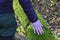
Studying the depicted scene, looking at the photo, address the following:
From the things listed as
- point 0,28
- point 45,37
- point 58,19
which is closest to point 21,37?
point 45,37

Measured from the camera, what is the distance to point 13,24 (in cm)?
336

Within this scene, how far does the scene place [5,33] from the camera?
3.30m

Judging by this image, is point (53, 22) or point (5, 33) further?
point (53, 22)

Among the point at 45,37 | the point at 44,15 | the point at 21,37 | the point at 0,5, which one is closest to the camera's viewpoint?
the point at 0,5

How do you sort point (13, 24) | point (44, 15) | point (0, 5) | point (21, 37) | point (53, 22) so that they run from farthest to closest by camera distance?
1. point (44, 15)
2. point (53, 22)
3. point (21, 37)
4. point (13, 24)
5. point (0, 5)

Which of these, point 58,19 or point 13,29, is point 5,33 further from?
point 58,19

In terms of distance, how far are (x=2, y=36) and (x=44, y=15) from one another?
355 cm

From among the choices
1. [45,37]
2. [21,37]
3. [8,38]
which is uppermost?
[8,38]

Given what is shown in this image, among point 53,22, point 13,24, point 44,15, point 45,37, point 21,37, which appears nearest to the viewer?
point 13,24

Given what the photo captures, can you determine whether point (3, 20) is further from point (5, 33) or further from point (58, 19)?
point (58, 19)

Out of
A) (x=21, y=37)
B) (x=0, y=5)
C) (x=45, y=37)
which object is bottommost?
(x=21, y=37)

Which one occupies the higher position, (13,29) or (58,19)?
(13,29)

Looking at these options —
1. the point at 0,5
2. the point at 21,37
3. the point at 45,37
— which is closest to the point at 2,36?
the point at 0,5

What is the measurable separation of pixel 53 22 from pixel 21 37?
4.56 feet
